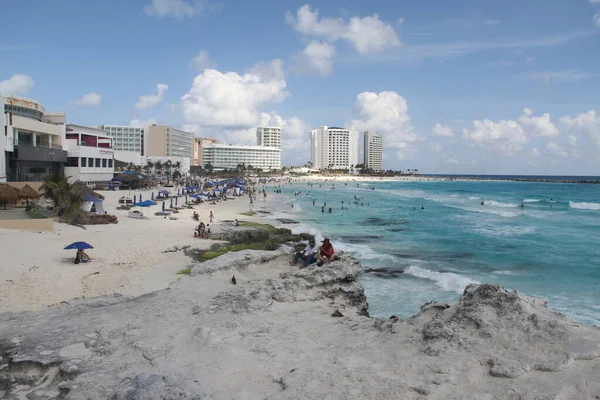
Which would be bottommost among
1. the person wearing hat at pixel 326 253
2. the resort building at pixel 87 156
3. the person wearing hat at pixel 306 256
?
the person wearing hat at pixel 306 256

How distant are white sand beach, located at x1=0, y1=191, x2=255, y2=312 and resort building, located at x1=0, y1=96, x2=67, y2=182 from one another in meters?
14.3

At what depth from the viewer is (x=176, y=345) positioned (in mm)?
8289

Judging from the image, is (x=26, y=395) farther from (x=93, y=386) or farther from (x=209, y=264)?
(x=209, y=264)

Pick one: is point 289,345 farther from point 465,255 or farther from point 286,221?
point 286,221

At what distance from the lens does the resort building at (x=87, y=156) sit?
46.8 meters

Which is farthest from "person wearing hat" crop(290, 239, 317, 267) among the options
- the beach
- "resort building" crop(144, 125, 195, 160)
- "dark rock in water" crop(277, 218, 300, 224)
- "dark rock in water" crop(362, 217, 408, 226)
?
"resort building" crop(144, 125, 195, 160)

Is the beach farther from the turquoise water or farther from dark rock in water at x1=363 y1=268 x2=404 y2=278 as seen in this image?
dark rock in water at x1=363 y1=268 x2=404 y2=278

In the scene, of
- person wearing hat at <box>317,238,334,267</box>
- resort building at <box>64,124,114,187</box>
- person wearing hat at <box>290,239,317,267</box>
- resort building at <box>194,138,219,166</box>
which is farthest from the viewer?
resort building at <box>194,138,219,166</box>

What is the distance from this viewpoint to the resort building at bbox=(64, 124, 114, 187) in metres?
46.8

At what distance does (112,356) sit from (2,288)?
7.94 meters

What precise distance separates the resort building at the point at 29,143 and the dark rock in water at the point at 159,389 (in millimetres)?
32301

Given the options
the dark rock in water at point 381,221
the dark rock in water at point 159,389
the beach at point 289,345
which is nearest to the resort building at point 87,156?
the dark rock in water at point 381,221

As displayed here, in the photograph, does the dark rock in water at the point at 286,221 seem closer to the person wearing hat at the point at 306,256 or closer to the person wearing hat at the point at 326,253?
the person wearing hat at the point at 306,256

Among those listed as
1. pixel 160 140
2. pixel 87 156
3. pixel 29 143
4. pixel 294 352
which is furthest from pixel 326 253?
pixel 160 140
